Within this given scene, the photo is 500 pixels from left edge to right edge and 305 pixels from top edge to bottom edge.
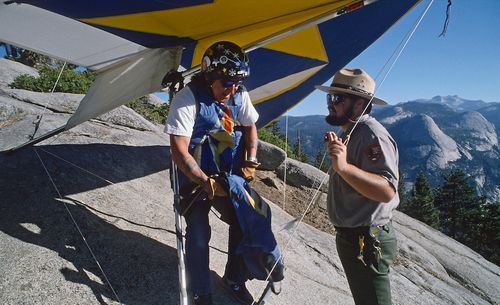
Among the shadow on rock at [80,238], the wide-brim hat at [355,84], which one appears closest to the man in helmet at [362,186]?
the wide-brim hat at [355,84]

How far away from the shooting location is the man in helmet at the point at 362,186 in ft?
7.84

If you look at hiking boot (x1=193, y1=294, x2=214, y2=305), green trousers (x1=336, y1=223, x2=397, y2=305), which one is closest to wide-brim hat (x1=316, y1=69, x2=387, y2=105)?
green trousers (x1=336, y1=223, x2=397, y2=305)

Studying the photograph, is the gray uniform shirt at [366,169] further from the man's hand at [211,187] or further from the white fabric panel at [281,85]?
the white fabric panel at [281,85]

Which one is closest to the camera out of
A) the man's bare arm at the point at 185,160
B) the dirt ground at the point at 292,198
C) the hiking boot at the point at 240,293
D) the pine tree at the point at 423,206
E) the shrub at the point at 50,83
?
the man's bare arm at the point at 185,160

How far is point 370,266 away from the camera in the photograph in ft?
8.63

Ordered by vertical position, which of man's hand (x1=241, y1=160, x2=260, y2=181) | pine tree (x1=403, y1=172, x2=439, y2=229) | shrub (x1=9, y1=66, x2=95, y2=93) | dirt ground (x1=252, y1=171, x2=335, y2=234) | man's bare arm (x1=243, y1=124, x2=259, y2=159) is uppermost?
man's bare arm (x1=243, y1=124, x2=259, y2=159)

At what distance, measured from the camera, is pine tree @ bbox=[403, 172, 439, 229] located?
167ft

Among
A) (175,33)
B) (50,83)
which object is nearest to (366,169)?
(175,33)

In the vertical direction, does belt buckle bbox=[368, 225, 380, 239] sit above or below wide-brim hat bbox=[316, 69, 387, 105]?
below

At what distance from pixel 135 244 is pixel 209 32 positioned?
3.16 meters

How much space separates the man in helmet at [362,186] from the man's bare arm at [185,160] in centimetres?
127

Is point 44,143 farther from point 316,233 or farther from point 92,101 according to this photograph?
point 316,233

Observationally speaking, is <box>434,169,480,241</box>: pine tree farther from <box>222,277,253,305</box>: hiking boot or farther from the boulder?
<box>222,277,253,305</box>: hiking boot

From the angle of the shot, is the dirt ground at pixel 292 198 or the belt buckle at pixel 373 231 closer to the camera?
the belt buckle at pixel 373 231
